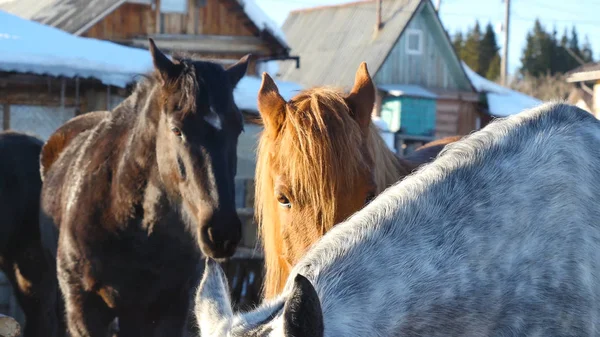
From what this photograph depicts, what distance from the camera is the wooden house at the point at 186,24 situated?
18.3 metres

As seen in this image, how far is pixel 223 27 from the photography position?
19203 millimetres

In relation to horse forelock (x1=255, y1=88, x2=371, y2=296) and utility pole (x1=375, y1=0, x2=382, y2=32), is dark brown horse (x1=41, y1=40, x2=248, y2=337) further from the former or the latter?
utility pole (x1=375, y1=0, x2=382, y2=32)

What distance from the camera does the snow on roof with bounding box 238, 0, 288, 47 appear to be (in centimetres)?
1845

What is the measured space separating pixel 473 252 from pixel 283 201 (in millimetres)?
938

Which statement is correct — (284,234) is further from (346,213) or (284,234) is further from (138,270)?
(138,270)

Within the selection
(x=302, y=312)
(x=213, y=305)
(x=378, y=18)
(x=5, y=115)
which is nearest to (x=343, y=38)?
(x=378, y=18)

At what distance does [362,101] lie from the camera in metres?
3.21

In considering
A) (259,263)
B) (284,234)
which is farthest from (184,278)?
(259,263)

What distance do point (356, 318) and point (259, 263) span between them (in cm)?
610

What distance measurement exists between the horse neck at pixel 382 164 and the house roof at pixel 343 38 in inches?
954

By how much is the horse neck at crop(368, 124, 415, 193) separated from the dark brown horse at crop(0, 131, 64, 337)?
10.5ft

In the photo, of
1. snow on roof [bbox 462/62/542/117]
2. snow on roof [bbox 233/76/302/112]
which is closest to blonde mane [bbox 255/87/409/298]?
snow on roof [bbox 233/76/302/112]

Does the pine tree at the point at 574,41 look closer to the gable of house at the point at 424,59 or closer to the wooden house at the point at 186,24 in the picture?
the gable of house at the point at 424,59

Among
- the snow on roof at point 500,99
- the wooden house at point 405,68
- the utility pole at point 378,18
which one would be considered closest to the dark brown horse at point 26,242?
the wooden house at point 405,68
